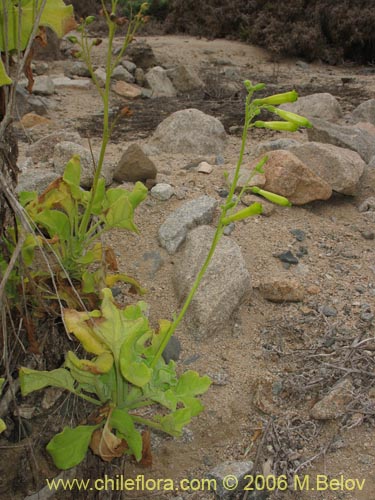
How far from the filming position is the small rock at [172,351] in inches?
99.7

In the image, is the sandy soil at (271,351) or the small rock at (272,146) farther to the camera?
the small rock at (272,146)

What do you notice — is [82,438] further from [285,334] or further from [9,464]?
[285,334]

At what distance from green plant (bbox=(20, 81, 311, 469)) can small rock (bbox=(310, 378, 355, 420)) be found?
66cm

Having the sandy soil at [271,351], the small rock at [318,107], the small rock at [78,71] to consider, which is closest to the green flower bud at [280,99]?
the sandy soil at [271,351]

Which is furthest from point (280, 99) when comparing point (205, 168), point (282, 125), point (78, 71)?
point (78, 71)

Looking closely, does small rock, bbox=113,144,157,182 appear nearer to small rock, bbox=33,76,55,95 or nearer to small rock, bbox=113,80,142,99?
small rock, bbox=33,76,55,95

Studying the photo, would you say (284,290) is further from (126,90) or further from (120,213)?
(126,90)

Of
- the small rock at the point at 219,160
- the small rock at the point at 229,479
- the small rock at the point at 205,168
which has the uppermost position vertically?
the small rock at the point at 205,168

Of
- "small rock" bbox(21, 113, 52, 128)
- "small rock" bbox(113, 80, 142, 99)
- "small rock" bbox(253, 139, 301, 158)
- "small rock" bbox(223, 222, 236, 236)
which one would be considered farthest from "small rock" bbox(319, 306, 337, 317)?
"small rock" bbox(113, 80, 142, 99)

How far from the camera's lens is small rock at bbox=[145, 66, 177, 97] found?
7305 mm

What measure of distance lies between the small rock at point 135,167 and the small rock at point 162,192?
111 millimetres

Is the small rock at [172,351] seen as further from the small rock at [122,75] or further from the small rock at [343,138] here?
the small rock at [122,75]

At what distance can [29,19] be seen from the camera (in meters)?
1.70

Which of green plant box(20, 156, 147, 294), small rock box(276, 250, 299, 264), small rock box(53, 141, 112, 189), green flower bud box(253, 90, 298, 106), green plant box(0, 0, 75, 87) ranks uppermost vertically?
green plant box(0, 0, 75, 87)
